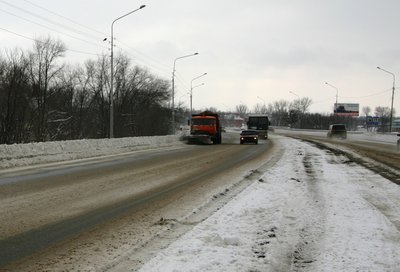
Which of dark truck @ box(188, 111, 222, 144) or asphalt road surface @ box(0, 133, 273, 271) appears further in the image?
dark truck @ box(188, 111, 222, 144)

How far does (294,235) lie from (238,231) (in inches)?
34.1

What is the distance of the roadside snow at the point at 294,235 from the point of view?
5.04 m

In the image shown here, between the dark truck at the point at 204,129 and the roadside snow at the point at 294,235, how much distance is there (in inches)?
1156

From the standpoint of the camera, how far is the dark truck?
4034 centimetres

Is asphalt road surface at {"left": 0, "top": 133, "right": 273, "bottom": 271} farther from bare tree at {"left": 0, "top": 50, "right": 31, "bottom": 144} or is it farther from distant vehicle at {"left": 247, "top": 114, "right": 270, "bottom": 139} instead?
distant vehicle at {"left": 247, "top": 114, "right": 270, "bottom": 139}

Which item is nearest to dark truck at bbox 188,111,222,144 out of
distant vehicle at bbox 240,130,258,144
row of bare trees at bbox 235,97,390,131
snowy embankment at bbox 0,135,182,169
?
distant vehicle at bbox 240,130,258,144

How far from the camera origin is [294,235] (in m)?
6.39

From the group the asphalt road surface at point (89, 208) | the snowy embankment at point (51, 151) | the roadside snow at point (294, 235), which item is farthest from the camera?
the snowy embankment at point (51, 151)

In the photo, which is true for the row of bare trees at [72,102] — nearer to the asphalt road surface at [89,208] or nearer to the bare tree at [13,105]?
the bare tree at [13,105]

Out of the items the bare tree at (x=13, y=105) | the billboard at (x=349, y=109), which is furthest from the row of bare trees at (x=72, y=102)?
the billboard at (x=349, y=109)

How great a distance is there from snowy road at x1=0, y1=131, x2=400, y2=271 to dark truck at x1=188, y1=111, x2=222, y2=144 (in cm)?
2828

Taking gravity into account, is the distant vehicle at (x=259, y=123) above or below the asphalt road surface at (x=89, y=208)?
above

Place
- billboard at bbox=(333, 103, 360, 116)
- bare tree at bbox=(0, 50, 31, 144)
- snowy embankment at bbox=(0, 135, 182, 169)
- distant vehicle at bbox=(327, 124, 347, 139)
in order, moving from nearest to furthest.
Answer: snowy embankment at bbox=(0, 135, 182, 169) → bare tree at bbox=(0, 50, 31, 144) → distant vehicle at bbox=(327, 124, 347, 139) → billboard at bbox=(333, 103, 360, 116)

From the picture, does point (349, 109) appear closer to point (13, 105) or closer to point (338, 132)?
point (338, 132)
